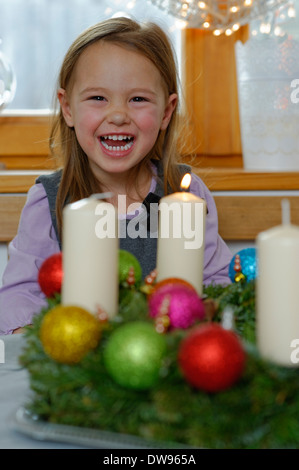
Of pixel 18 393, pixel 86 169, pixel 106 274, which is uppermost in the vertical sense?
pixel 86 169

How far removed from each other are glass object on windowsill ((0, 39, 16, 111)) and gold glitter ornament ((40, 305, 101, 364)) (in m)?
1.45

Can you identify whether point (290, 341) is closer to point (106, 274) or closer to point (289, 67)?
point (106, 274)

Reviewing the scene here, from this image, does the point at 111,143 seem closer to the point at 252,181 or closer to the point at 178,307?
the point at 252,181

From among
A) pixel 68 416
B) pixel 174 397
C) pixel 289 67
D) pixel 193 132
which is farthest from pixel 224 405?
pixel 193 132

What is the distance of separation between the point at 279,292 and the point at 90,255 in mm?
167

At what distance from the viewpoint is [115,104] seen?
1365 millimetres

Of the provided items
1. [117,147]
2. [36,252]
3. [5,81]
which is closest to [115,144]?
[117,147]

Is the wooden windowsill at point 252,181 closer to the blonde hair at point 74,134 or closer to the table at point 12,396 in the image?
the blonde hair at point 74,134

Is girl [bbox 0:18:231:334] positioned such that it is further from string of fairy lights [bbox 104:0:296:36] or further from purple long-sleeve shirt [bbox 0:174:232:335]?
string of fairy lights [bbox 104:0:296:36]

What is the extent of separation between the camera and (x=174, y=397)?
19.2 inches

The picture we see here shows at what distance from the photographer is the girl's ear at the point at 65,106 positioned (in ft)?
A: 4.91

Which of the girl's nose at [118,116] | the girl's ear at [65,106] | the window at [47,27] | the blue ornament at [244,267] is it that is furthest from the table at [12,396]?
the window at [47,27]

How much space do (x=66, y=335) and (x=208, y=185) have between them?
1.19 meters

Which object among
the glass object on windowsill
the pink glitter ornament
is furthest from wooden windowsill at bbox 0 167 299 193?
the pink glitter ornament
